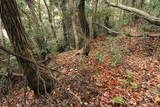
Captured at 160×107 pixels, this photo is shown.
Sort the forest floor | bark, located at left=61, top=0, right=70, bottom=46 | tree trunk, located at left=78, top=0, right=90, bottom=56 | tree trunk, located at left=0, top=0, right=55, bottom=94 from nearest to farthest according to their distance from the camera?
1. tree trunk, located at left=0, top=0, right=55, bottom=94
2. the forest floor
3. tree trunk, located at left=78, top=0, right=90, bottom=56
4. bark, located at left=61, top=0, right=70, bottom=46

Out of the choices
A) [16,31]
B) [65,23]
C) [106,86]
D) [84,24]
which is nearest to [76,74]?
[106,86]

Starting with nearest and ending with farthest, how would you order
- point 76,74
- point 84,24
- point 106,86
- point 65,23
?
1. point 106,86
2. point 76,74
3. point 84,24
4. point 65,23

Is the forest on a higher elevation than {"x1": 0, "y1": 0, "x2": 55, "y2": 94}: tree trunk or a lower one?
lower

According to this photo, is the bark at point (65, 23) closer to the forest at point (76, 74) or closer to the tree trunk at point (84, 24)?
the forest at point (76, 74)

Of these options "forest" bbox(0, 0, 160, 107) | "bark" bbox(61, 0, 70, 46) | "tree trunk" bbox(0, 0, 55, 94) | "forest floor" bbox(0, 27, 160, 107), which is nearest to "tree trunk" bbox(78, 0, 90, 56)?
"forest" bbox(0, 0, 160, 107)

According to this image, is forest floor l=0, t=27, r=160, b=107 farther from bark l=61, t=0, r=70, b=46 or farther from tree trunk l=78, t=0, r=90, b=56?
bark l=61, t=0, r=70, b=46

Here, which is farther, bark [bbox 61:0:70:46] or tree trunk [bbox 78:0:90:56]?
bark [bbox 61:0:70:46]

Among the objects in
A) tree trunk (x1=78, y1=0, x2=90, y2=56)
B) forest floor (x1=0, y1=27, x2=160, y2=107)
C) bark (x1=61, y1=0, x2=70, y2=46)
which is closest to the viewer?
forest floor (x1=0, y1=27, x2=160, y2=107)

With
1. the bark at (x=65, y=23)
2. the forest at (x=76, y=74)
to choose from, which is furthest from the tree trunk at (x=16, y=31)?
the bark at (x=65, y=23)

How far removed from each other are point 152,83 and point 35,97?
4069mm

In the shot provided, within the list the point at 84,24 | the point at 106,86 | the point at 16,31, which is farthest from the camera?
the point at 84,24

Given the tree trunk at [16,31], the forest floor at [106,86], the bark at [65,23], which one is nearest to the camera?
the tree trunk at [16,31]

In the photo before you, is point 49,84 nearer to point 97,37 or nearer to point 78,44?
point 78,44

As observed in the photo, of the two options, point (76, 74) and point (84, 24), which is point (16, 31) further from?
point (84, 24)
